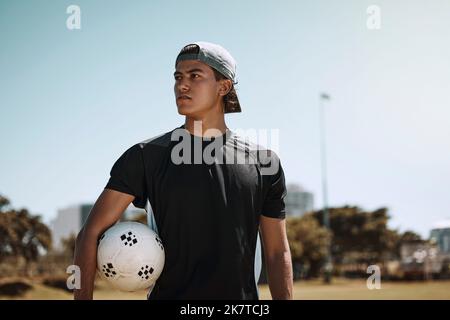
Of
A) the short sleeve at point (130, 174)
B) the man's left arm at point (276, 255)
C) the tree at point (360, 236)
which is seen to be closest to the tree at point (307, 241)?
the tree at point (360, 236)

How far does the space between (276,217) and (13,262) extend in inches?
1744

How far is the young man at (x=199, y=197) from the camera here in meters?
3.12

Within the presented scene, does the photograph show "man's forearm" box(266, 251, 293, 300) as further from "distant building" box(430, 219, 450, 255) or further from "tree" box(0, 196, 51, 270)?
"distant building" box(430, 219, 450, 255)

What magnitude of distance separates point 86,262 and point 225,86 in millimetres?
1512

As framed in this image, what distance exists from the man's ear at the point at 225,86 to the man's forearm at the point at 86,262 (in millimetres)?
1326

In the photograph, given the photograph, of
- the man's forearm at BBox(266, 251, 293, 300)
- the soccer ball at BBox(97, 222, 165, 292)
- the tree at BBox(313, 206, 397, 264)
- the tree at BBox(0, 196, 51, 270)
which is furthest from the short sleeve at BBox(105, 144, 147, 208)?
the tree at BBox(313, 206, 397, 264)

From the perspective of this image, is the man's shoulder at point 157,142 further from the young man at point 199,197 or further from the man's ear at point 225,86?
the man's ear at point 225,86

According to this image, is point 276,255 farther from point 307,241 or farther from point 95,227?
point 307,241

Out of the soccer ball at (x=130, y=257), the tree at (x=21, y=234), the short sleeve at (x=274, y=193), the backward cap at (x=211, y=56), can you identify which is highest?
the backward cap at (x=211, y=56)

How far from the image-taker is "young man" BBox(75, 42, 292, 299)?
3.12 metres

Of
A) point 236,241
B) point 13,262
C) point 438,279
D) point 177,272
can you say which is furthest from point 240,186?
point 438,279
